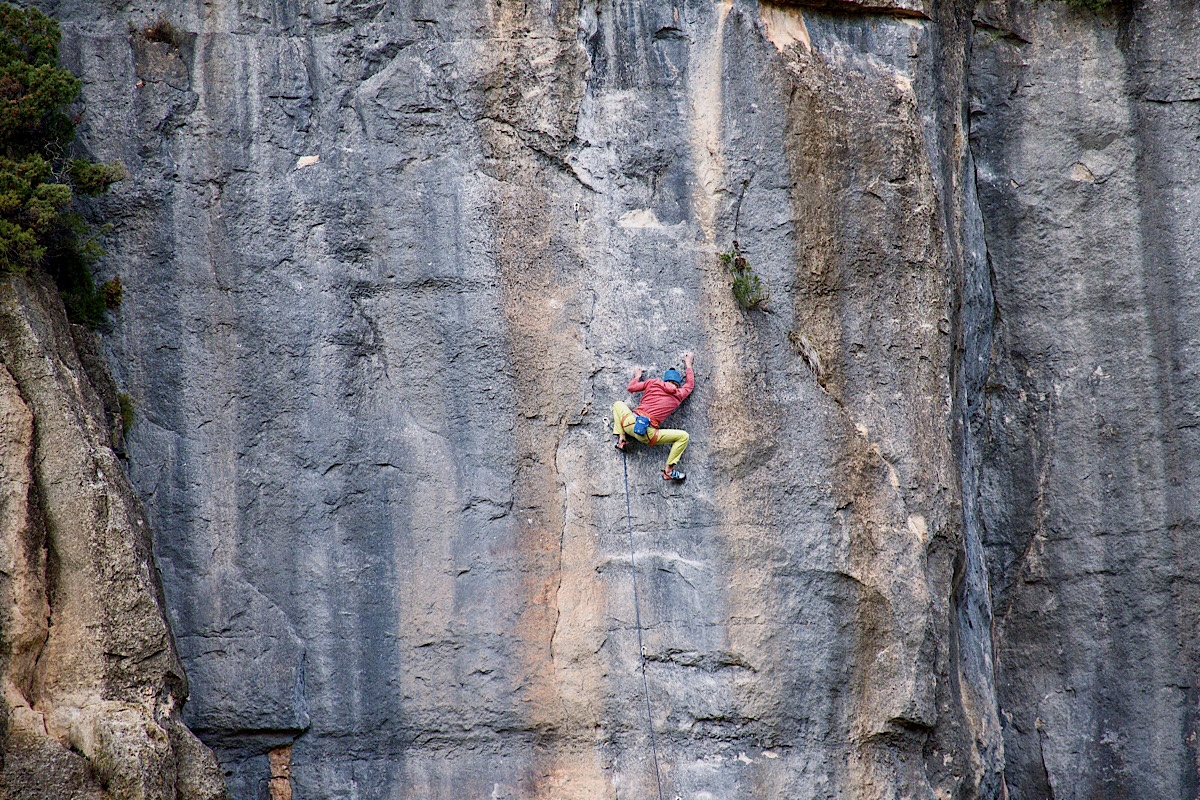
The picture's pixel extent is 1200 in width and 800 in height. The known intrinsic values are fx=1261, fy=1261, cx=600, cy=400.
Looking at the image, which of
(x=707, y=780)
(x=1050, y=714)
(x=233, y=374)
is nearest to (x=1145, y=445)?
(x=1050, y=714)

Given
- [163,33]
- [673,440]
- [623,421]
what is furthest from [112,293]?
[673,440]

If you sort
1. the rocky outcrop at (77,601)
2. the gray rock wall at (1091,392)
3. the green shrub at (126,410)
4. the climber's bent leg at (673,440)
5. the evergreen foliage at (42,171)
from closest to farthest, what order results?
A: the rocky outcrop at (77,601)
the evergreen foliage at (42,171)
the green shrub at (126,410)
the climber's bent leg at (673,440)
the gray rock wall at (1091,392)

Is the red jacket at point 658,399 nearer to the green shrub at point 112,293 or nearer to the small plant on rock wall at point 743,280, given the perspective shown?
the small plant on rock wall at point 743,280

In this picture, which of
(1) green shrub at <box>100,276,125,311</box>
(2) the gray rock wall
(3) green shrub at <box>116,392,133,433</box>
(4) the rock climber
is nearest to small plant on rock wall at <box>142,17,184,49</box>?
(1) green shrub at <box>100,276,125,311</box>

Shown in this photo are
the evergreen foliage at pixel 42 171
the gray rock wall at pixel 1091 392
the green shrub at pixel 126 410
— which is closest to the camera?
the evergreen foliage at pixel 42 171

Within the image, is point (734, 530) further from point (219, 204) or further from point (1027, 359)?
point (219, 204)

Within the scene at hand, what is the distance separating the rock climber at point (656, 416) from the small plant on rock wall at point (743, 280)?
2.46 ft

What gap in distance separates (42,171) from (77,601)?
294 cm

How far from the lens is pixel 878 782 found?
9125 millimetres

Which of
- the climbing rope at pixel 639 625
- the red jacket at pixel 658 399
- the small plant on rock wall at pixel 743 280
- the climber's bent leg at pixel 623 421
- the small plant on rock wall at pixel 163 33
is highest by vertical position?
the small plant on rock wall at pixel 163 33

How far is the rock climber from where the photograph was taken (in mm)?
9164

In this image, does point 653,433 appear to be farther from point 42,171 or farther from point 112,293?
point 42,171

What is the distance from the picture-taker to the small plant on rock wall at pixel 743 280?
368 inches

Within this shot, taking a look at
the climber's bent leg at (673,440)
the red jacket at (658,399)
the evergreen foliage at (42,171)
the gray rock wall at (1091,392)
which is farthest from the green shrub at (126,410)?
the gray rock wall at (1091,392)
